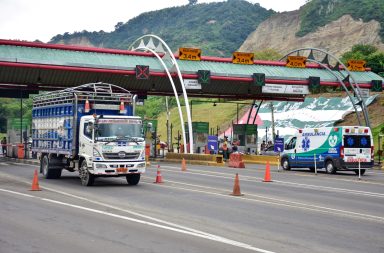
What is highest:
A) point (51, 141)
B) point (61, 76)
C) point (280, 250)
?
point (61, 76)

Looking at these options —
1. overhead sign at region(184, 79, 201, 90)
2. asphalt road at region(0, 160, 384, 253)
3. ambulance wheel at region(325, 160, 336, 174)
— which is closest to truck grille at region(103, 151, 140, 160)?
asphalt road at region(0, 160, 384, 253)

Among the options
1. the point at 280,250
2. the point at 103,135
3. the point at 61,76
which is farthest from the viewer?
the point at 61,76

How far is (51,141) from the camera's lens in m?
24.5

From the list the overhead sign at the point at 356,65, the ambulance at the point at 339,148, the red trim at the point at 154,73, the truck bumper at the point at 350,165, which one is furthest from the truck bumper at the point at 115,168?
the overhead sign at the point at 356,65

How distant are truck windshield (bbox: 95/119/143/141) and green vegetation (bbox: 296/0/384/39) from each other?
141 m

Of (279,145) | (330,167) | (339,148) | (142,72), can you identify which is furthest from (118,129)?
(279,145)

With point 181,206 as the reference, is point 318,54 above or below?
above

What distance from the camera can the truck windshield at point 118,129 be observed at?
67.8 ft

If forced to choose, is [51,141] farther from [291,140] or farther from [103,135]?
[291,140]

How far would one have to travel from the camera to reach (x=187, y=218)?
43.8 ft

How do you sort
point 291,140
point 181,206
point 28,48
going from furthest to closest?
1. point 28,48
2. point 291,140
3. point 181,206

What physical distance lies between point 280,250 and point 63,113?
49.3ft

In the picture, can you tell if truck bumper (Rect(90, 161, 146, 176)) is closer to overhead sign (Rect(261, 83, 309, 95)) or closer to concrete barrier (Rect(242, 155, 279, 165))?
concrete barrier (Rect(242, 155, 279, 165))

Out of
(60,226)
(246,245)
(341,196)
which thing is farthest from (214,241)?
(341,196)
